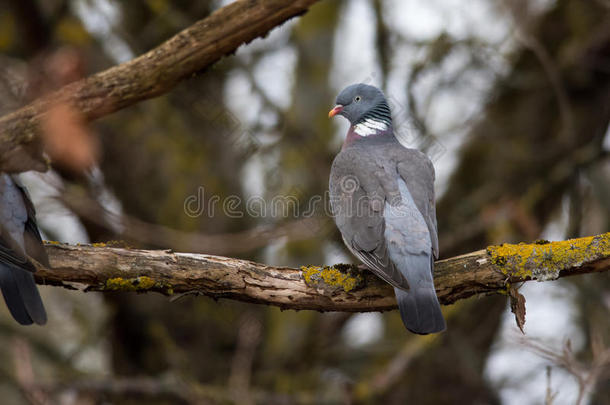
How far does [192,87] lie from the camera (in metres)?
6.63

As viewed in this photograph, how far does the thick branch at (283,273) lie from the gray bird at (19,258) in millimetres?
117

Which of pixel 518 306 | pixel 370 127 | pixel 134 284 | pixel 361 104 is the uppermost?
pixel 361 104

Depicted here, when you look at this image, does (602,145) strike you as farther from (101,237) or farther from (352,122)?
(101,237)

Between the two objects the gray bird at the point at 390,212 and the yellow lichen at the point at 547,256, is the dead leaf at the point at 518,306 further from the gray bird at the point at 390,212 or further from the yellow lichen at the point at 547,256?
the gray bird at the point at 390,212

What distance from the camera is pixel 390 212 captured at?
4.16m

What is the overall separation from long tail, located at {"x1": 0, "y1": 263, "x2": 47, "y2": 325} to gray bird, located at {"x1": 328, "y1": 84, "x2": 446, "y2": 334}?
1941 millimetres

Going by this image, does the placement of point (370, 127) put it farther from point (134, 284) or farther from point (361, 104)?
point (134, 284)

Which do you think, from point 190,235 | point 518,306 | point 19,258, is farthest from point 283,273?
point 190,235

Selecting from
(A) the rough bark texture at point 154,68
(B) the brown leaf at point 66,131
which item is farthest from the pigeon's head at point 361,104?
(B) the brown leaf at point 66,131

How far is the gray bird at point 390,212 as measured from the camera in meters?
3.63

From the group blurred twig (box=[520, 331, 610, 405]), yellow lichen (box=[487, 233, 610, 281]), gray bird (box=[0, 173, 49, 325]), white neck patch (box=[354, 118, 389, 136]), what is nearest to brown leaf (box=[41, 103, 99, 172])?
gray bird (box=[0, 173, 49, 325])

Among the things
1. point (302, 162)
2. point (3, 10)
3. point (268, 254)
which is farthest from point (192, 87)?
point (268, 254)

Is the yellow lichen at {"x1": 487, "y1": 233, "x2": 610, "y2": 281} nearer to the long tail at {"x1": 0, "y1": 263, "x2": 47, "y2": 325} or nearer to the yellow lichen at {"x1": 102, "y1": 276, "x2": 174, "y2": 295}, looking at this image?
the yellow lichen at {"x1": 102, "y1": 276, "x2": 174, "y2": 295}

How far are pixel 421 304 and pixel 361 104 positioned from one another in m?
2.28
